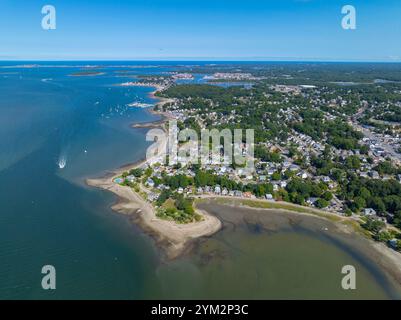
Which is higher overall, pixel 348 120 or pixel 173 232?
pixel 348 120

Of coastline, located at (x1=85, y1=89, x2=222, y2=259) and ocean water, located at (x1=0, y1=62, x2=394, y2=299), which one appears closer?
ocean water, located at (x1=0, y1=62, x2=394, y2=299)

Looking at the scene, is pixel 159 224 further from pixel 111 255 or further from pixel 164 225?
pixel 111 255

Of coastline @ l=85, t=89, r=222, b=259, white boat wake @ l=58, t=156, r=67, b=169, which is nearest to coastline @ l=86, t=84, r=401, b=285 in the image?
coastline @ l=85, t=89, r=222, b=259

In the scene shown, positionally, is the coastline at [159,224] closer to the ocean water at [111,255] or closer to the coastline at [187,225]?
the coastline at [187,225]

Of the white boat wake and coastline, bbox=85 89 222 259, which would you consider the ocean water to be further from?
coastline, bbox=85 89 222 259

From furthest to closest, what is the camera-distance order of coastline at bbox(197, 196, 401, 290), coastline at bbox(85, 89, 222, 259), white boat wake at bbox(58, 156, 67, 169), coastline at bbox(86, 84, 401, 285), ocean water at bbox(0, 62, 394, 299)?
1. white boat wake at bbox(58, 156, 67, 169)
2. coastline at bbox(85, 89, 222, 259)
3. coastline at bbox(86, 84, 401, 285)
4. coastline at bbox(197, 196, 401, 290)
5. ocean water at bbox(0, 62, 394, 299)

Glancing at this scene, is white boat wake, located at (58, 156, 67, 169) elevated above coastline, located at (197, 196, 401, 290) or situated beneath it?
elevated above

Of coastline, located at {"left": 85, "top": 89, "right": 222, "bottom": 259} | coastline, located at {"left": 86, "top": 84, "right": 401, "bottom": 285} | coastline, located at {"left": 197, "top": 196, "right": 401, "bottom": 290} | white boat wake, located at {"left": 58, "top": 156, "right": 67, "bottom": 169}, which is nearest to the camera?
coastline, located at {"left": 197, "top": 196, "right": 401, "bottom": 290}

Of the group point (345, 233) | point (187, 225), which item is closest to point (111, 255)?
point (187, 225)

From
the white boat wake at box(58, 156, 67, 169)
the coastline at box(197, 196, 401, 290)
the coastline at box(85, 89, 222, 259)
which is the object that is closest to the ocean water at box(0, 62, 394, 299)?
the white boat wake at box(58, 156, 67, 169)
